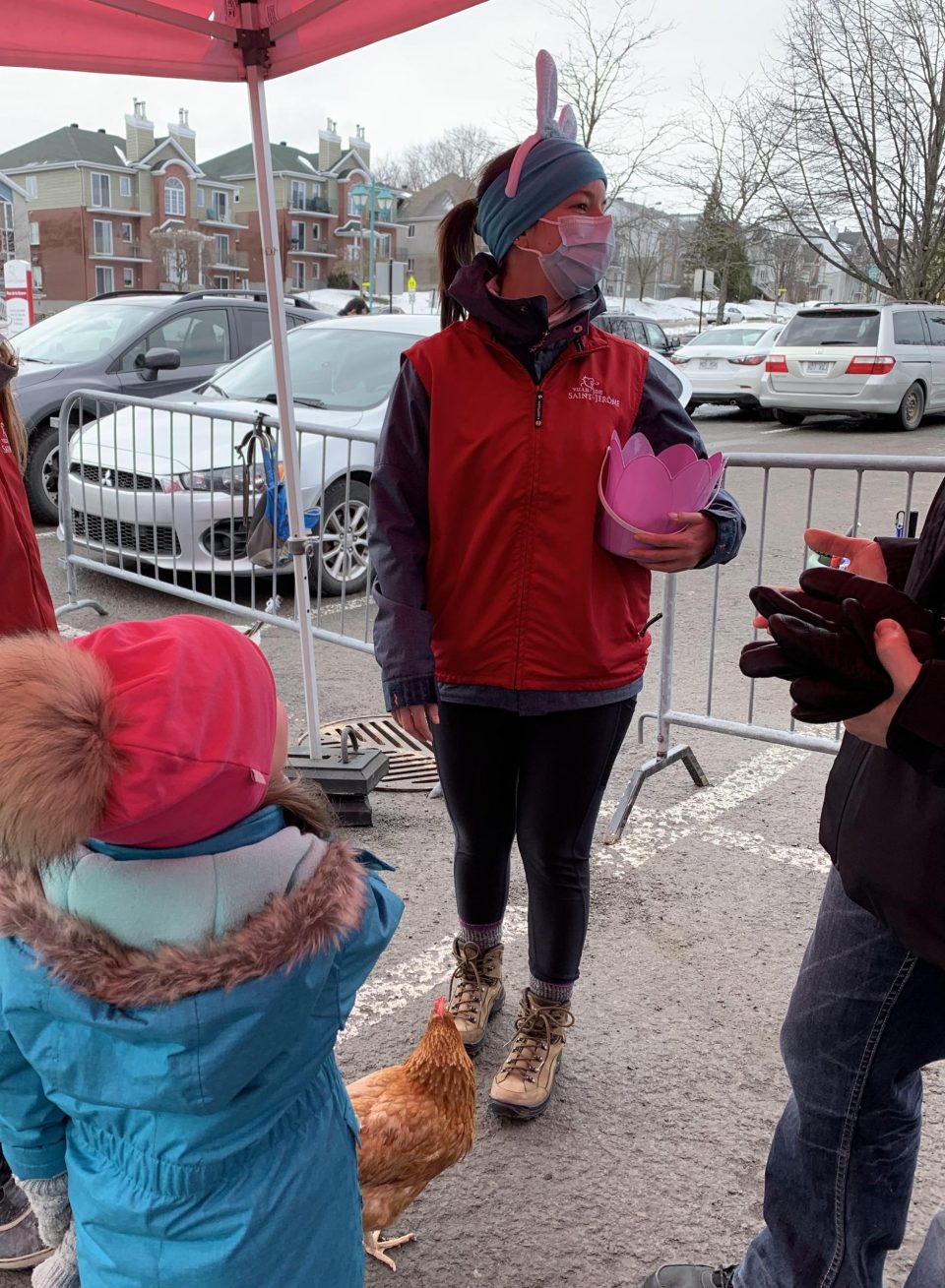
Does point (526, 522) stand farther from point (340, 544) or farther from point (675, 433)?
point (340, 544)

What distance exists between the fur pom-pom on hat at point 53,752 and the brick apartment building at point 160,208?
6346 cm

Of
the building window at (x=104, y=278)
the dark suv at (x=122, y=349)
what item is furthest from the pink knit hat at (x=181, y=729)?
the building window at (x=104, y=278)

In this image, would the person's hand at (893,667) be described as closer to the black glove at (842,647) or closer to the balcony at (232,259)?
the black glove at (842,647)

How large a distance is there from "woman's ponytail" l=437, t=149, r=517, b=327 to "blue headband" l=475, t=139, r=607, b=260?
0.47 ft

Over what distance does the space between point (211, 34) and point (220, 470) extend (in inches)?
138

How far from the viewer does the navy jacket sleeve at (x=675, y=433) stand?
242 cm

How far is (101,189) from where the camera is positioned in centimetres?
6831

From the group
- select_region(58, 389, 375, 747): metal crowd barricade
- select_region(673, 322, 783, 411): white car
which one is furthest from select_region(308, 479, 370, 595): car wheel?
select_region(673, 322, 783, 411): white car

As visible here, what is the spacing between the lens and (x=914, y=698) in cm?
125

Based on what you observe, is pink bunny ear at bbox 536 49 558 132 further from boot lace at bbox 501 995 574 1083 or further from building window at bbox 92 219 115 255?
building window at bbox 92 219 115 255

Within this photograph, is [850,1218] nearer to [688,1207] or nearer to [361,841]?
[688,1207]

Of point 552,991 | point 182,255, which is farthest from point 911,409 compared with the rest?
point 182,255

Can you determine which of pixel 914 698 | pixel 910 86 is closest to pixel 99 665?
pixel 914 698

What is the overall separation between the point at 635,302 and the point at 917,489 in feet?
133
